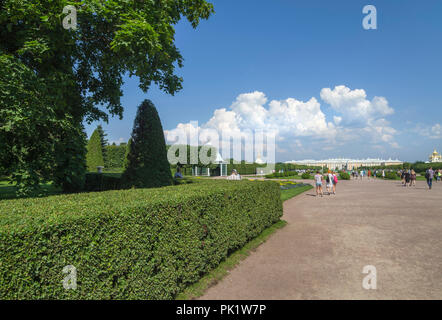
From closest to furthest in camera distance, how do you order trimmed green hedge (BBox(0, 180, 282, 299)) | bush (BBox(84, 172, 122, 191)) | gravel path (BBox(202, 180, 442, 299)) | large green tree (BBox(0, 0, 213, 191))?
trimmed green hedge (BBox(0, 180, 282, 299)) → gravel path (BBox(202, 180, 442, 299)) → large green tree (BBox(0, 0, 213, 191)) → bush (BBox(84, 172, 122, 191))

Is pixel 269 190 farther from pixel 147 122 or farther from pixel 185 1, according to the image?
pixel 185 1

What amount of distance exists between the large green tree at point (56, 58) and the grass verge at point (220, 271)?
5847mm

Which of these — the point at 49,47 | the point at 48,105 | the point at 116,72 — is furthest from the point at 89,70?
the point at 48,105

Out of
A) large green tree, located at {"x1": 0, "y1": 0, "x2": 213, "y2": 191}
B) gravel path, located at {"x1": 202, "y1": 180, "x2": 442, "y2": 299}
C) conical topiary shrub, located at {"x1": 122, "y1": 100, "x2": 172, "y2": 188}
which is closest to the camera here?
gravel path, located at {"x1": 202, "y1": 180, "x2": 442, "y2": 299}

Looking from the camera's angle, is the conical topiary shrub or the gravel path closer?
the gravel path

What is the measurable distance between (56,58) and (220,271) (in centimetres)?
853

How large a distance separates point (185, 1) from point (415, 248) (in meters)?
10.9

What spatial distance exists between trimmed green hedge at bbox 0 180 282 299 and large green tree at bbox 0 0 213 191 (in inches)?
160

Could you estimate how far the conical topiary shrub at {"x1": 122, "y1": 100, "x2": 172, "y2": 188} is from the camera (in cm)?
1088

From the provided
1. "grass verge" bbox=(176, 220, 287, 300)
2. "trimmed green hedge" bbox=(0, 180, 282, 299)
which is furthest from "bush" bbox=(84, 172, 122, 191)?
"trimmed green hedge" bbox=(0, 180, 282, 299)

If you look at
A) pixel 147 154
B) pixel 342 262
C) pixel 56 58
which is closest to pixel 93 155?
pixel 147 154

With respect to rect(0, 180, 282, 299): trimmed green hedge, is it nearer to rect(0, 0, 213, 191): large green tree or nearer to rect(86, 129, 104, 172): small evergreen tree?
rect(0, 0, 213, 191): large green tree

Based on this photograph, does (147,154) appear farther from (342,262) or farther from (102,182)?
(342,262)

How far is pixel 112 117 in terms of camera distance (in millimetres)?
11984
